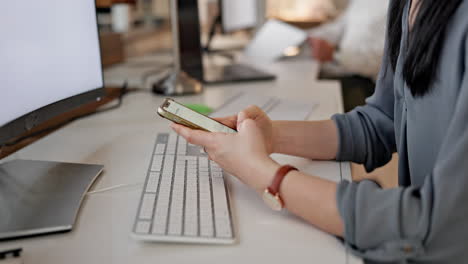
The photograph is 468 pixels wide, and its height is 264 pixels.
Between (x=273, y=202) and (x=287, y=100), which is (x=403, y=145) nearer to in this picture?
(x=273, y=202)

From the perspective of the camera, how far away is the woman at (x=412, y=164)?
1.66 feet

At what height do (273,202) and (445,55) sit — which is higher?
(445,55)

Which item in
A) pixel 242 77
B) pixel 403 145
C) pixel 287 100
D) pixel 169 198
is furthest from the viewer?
pixel 242 77

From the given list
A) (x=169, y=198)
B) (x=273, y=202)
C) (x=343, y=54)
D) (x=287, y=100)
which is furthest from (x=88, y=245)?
(x=343, y=54)

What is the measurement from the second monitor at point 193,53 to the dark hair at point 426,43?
879 millimetres

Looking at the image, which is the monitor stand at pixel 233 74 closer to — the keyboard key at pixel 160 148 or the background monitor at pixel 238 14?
the background monitor at pixel 238 14

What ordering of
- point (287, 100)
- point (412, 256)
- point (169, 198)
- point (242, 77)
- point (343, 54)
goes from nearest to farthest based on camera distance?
point (412, 256) → point (169, 198) → point (287, 100) → point (242, 77) → point (343, 54)

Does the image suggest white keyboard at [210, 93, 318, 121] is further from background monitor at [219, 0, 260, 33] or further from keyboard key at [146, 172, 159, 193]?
background monitor at [219, 0, 260, 33]

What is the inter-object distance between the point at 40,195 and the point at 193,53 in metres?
0.93

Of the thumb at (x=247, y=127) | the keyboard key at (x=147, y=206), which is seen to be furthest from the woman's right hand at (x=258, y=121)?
the keyboard key at (x=147, y=206)

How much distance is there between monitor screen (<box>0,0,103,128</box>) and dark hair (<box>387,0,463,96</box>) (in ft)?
1.78

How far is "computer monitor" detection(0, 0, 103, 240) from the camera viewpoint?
608mm

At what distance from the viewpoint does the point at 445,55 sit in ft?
1.85

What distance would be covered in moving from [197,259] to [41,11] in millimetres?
469
